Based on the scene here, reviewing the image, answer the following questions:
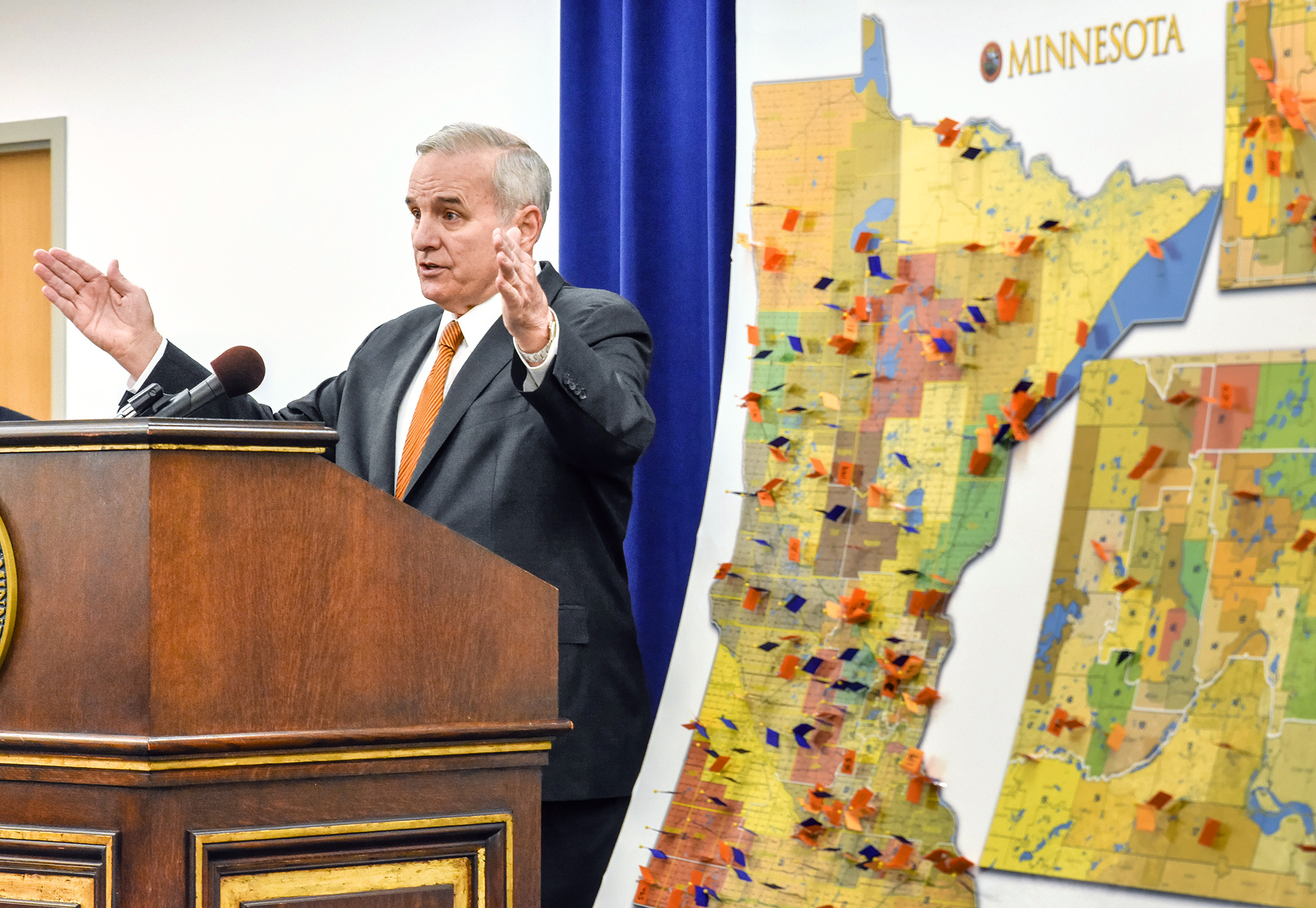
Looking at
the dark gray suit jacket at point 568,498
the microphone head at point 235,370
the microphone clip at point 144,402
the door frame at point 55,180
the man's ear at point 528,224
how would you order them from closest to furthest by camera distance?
the microphone clip at point 144,402 < the microphone head at point 235,370 < the dark gray suit jacket at point 568,498 < the man's ear at point 528,224 < the door frame at point 55,180

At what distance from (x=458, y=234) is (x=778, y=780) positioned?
0.91 m

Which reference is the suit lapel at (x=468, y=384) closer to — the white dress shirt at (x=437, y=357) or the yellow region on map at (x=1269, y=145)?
the white dress shirt at (x=437, y=357)

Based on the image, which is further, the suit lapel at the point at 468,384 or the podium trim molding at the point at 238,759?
the suit lapel at the point at 468,384

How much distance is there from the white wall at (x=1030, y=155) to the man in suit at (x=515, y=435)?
261 mm

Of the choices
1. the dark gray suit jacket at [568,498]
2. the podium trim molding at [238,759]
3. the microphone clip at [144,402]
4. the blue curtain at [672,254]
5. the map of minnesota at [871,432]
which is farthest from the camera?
the blue curtain at [672,254]

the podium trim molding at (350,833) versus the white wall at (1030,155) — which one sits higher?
the white wall at (1030,155)

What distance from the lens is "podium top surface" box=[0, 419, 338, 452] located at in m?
1.10

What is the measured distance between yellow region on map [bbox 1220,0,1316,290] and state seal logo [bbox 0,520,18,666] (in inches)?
51.5

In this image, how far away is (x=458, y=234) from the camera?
1926mm

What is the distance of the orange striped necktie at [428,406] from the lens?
1850mm

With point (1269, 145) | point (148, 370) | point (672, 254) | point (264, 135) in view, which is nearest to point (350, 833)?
point (148, 370)

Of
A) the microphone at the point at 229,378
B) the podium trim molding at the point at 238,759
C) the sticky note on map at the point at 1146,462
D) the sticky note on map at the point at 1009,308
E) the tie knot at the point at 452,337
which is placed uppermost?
the sticky note on map at the point at 1009,308

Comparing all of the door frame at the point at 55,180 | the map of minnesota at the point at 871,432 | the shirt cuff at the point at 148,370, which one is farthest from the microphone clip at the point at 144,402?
the door frame at the point at 55,180

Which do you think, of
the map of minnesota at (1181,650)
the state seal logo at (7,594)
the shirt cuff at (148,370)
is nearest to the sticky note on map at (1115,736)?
the map of minnesota at (1181,650)
